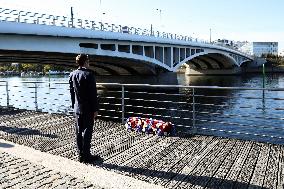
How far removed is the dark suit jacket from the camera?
5582 millimetres

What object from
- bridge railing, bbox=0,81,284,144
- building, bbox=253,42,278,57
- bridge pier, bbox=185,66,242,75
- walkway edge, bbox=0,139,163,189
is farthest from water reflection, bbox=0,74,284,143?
building, bbox=253,42,278,57

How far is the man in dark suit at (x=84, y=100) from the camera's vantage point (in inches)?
220

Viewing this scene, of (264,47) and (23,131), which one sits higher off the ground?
(264,47)

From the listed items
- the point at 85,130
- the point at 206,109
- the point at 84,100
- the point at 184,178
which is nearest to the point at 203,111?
the point at 206,109

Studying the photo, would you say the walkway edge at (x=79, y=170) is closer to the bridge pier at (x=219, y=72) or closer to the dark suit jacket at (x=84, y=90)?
the dark suit jacket at (x=84, y=90)

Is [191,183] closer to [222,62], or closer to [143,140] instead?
[143,140]

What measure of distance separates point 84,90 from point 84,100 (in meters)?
0.18

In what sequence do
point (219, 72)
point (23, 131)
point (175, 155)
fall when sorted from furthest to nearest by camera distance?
point (219, 72) < point (23, 131) < point (175, 155)

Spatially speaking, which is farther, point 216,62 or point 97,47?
point 216,62

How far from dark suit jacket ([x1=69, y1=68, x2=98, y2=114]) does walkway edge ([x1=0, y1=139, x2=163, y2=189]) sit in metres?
0.92

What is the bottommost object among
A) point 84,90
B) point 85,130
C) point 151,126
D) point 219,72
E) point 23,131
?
point 23,131

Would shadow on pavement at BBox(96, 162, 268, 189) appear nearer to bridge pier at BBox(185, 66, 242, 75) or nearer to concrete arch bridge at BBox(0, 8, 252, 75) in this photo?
concrete arch bridge at BBox(0, 8, 252, 75)

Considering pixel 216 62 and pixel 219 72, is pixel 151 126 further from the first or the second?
pixel 219 72

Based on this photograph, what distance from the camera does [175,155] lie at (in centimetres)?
610
